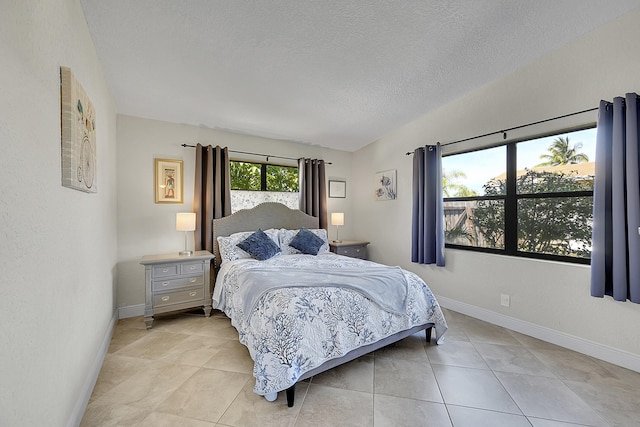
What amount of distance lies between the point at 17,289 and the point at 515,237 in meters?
3.84

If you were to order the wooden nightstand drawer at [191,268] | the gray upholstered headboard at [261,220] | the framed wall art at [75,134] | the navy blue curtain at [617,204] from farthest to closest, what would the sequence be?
the gray upholstered headboard at [261,220] → the wooden nightstand drawer at [191,268] → the navy blue curtain at [617,204] → the framed wall art at [75,134]

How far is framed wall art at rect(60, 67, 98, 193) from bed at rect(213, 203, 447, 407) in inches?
54.2

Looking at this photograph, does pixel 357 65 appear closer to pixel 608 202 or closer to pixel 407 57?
pixel 407 57

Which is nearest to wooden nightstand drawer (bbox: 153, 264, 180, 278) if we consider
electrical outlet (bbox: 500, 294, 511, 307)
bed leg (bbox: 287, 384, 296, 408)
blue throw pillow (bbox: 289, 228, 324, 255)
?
blue throw pillow (bbox: 289, 228, 324, 255)

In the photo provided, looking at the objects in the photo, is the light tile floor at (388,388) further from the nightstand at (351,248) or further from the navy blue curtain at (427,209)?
the nightstand at (351,248)

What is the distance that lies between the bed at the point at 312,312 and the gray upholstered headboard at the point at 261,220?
0.66 m

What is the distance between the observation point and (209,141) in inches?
149

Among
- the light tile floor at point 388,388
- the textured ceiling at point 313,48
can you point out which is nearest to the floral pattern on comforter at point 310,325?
the light tile floor at point 388,388

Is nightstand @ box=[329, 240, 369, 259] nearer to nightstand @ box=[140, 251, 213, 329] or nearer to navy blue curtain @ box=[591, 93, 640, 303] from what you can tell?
nightstand @ box=[140, 251, 213, 329]

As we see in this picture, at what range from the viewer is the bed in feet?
5.60

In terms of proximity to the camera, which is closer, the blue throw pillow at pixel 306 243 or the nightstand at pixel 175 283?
the nightstand at pixel 175 283

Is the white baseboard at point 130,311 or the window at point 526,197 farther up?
the window at point 526,197

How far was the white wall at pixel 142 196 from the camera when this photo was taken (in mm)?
3201

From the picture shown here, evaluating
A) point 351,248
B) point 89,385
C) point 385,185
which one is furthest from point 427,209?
point 89,385
